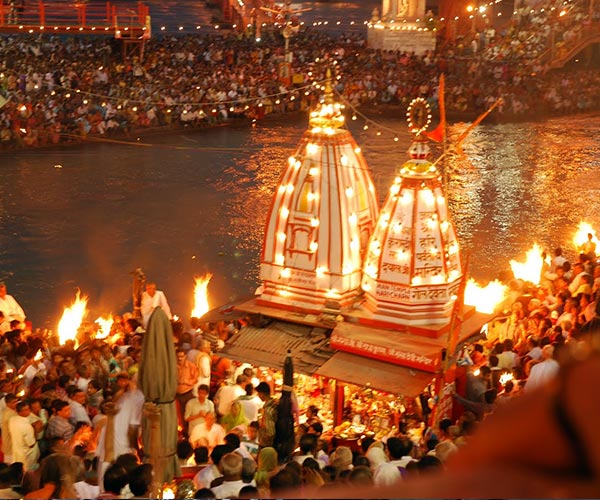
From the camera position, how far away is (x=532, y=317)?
1120 centimetres

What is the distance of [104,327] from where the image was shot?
460 inches

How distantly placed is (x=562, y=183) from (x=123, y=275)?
10.4 metres

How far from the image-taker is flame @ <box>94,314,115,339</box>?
455 inches

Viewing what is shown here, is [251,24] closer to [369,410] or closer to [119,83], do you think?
[119,83]

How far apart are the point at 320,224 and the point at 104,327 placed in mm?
2994

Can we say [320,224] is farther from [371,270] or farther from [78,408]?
[78,408]

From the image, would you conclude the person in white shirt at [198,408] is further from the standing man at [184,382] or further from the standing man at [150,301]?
the standing man at [150,301]

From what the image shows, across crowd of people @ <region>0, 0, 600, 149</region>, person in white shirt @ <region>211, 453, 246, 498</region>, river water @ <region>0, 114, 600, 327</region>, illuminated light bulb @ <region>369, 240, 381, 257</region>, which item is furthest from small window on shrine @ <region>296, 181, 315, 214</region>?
crowd of people @ <region>0, 0, 600, 149</region>

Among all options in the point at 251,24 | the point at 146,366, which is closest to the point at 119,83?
the point at 251,24

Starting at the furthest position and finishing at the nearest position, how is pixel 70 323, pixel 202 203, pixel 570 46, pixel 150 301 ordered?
pixel 570 46, pixel 202 203, pixel 70 323, pixel 150 301

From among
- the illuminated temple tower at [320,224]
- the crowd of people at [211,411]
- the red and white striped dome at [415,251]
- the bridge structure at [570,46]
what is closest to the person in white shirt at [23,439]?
the crowd of people at [211,411]

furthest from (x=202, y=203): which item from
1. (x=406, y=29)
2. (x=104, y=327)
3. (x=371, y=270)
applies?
(x=406, y=29)

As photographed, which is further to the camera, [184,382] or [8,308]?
[8,308]

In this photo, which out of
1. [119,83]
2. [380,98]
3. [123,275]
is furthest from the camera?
[380,98]
